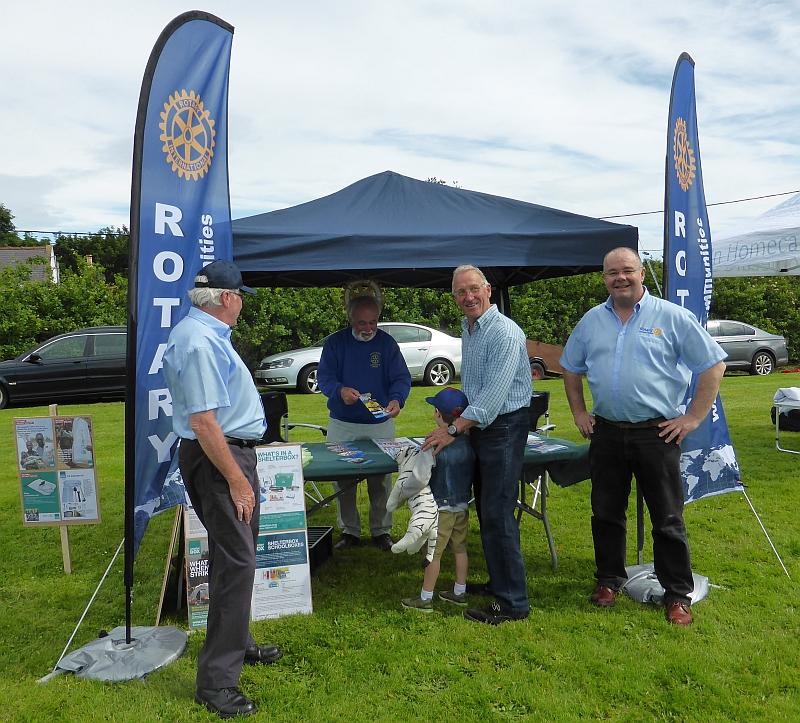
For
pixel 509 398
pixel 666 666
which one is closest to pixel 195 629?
pixel 509 398

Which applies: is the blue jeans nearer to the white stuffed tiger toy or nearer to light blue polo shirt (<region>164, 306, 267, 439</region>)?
the white stuffed tiger toy

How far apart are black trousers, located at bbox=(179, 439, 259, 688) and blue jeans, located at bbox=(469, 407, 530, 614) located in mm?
1189

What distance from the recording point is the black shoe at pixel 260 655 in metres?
2.95

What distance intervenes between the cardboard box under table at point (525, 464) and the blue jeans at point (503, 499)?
18.3 inches

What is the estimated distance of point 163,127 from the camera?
3043 millimetres

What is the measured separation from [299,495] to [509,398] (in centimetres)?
119

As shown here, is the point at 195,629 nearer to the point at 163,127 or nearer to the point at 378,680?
the point at 378,680

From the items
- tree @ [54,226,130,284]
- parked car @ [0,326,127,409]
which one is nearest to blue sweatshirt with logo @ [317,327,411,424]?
parked car @ [0,326,127,409]

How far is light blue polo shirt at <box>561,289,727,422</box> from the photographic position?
3.16 metres

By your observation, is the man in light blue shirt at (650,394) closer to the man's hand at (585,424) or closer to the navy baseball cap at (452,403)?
the man's hand at (585,424)

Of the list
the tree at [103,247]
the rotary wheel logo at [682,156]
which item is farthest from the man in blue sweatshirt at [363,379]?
the tree at [103,247]

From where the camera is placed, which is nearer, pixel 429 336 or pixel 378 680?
pixel 378 680

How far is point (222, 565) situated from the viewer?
253 cm

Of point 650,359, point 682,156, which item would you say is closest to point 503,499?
point 650,359
